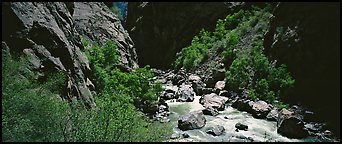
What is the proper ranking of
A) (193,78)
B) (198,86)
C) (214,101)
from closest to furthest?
(214,101) < (198,86) < (193,78)

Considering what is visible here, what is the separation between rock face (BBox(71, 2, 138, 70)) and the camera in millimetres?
22609

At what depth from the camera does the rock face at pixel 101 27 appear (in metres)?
22.6

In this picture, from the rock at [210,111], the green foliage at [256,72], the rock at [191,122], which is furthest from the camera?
the green foliage at [256,72]

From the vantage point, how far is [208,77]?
25.1 meters

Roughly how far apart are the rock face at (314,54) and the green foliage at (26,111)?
12727 mm

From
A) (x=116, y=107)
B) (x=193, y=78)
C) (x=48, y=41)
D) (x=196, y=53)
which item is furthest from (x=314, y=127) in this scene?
(x=196, y=53)

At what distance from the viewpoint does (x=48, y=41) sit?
13422 millimetres

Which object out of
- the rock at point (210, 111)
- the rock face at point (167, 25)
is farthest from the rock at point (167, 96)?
the rock face at point (167, 25)

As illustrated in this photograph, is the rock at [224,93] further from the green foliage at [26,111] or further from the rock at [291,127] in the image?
the green foliage at [26,111]

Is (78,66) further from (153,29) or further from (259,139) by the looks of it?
(153,29)

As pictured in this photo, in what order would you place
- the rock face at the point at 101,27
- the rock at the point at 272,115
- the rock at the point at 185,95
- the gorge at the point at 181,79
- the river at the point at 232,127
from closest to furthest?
1. the gorge at the point at 181,79
2. the river at the point at 232,127
3. the rock at the point at 272,115
4. the rock at the point at 185,95
5. the rock face at the point at 101,27

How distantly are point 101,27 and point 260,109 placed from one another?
1220cm

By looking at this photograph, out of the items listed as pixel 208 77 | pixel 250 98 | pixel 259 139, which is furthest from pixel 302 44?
pixel 259 139

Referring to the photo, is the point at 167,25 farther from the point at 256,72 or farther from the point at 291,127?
the point at 291,127
